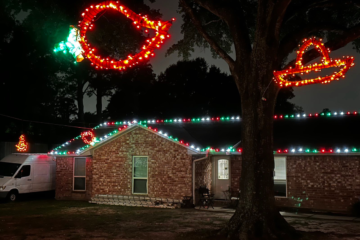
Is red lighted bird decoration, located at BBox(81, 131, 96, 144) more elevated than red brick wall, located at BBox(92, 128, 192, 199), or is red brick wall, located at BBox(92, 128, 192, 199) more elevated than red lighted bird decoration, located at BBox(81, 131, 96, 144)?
red lighted bird decoration, located at BBox(81, 131, 96, 144)

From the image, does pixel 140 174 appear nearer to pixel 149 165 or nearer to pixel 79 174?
pixel 149 165

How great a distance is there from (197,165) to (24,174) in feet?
29.6

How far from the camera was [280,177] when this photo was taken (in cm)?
1656

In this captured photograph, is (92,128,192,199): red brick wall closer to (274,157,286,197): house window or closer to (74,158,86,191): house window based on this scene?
(74,158,86,191): house window

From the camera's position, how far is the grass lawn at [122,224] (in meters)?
10.4

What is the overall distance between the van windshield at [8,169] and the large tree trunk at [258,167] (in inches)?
529

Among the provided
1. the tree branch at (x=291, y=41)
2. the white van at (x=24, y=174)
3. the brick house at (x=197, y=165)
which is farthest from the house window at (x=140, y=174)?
the tree branch at (x=291, y=41)

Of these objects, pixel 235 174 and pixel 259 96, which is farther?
pixel 235 174

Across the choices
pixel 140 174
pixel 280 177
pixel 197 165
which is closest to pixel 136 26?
pixel 197 165

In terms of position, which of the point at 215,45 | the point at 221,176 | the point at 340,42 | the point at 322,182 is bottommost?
the point at 322,182

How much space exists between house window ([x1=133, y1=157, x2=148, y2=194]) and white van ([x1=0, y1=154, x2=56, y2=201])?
19.2 feet

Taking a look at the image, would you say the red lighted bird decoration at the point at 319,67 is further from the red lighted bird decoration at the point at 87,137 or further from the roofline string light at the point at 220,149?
the red lighted bird decoration at the point at 87,137

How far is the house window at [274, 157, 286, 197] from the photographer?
1609cm

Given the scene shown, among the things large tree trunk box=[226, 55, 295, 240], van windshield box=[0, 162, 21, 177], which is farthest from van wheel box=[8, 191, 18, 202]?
large tree trunk box=[226, 55, 295, 240]
